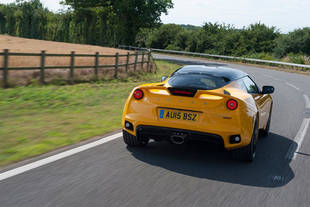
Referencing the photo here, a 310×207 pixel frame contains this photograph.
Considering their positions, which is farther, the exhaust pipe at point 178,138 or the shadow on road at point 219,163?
the exhaust pipe at point 178,138

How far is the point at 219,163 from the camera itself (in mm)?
5688

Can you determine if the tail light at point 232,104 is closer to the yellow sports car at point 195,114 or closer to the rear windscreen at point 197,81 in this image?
the yellow sports car at point 195,114

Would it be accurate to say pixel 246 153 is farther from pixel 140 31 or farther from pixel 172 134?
pixel 140 31

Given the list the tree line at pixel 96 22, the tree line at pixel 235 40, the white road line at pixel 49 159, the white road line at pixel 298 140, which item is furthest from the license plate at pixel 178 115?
the tree line at pixel 96 22

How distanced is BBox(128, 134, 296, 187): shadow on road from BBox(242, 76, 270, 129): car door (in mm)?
570

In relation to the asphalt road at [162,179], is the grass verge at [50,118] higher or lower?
lower

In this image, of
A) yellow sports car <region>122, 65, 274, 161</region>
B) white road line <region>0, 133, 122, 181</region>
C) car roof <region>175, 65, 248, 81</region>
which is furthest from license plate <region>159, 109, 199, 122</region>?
white road line <region>0, 133, 122, 181</region>

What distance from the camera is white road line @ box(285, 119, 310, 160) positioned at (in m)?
6.59

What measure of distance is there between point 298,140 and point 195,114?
3.37 metres

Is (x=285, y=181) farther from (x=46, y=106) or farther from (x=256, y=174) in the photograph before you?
(x=46, y=106)

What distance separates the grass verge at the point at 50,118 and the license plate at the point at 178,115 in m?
1.66

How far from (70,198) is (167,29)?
251 feet

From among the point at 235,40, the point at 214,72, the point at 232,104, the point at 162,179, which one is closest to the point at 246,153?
the point at 232,104

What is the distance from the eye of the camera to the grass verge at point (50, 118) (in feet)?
19.7
